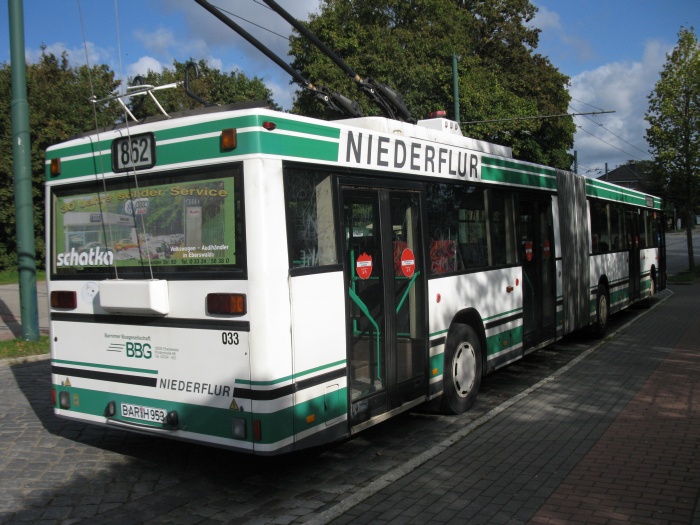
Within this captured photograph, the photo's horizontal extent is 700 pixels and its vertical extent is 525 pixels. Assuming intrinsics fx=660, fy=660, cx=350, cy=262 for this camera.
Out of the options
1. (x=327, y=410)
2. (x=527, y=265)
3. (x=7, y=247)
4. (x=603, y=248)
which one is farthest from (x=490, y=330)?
(x=7, y=247)

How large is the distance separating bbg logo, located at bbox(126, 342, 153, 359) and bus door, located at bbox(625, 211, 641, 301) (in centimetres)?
1300

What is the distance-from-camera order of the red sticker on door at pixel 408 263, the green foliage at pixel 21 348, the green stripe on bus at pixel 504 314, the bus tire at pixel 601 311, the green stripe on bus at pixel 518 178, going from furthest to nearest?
1. the bus tire at pixel 601 311
2. the green foliage at pixel 21 348
3. the green stripe on bus at pixel 518 178
4. the green stripe on bus at pixel 504 314
5. the red sticker on door at pixel 408 263

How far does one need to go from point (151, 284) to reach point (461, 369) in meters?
3.76

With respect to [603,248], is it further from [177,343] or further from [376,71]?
[376,71]

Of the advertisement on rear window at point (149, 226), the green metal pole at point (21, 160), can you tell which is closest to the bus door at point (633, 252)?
the green metal pole at point (21, 160)

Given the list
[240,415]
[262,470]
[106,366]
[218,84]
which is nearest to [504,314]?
[262,470]

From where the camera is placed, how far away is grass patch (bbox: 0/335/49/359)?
10859 mm

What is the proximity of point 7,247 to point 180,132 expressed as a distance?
30183mm

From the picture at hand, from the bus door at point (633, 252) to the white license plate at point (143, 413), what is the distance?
42.6 ft

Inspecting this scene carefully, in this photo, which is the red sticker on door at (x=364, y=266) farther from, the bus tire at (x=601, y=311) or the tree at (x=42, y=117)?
the tree at (x=42, y=117)

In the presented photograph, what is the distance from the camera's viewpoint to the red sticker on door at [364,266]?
572 cm

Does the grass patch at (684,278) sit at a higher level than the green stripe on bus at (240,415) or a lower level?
lower

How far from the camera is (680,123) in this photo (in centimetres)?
2738

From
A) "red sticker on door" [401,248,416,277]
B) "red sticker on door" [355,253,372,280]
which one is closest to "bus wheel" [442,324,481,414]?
"red sticker on door" [401,248,416,277]
